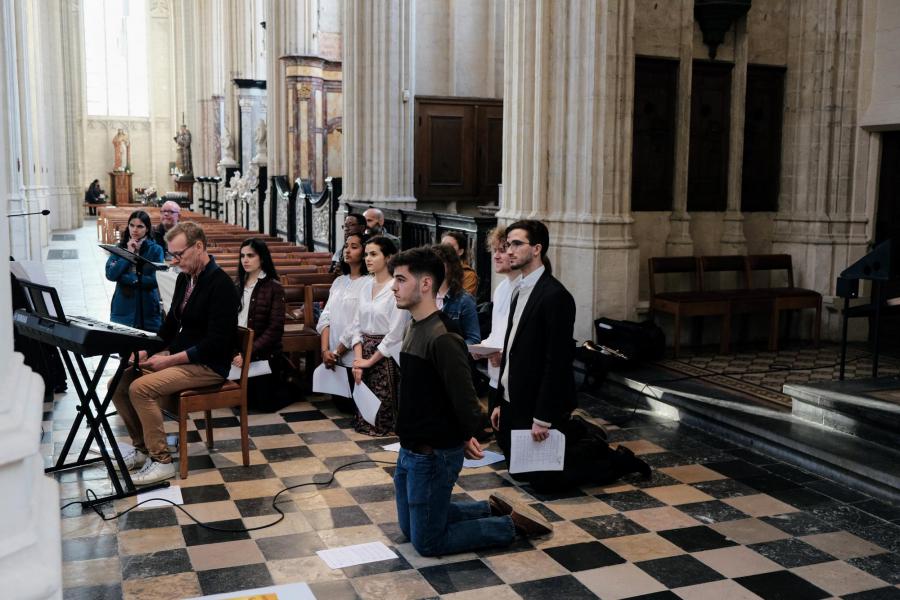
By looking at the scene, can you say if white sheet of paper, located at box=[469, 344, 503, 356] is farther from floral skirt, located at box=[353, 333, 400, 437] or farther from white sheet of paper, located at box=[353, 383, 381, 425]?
white sheet of paper, located at box=[353, 383, 381, 425]

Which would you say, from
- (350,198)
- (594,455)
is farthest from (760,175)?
(350,198)

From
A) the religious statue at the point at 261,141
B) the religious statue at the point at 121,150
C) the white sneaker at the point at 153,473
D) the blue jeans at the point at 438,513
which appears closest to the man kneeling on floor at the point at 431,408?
the blue jeans at the point at 438,513

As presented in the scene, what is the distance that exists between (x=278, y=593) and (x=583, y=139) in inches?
227

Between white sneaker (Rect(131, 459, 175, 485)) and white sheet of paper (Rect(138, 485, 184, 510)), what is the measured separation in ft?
0.26

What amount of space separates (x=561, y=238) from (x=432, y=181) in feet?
22.5

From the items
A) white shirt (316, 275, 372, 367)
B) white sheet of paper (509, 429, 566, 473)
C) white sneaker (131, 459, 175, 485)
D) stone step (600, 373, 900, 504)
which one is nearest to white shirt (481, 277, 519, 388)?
white shirt (316, 275, 372, 367)

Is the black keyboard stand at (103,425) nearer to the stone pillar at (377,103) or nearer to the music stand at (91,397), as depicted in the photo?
the music stand at (91,397)

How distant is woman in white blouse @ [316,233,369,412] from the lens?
6.95 m

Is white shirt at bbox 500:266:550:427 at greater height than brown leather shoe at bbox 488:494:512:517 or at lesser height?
greater

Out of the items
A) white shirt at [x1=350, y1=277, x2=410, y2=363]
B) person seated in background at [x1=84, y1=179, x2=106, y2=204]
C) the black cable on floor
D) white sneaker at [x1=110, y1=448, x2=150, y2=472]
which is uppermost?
person seated in background at [x1=84, y1=179, x2=106, y2=204]

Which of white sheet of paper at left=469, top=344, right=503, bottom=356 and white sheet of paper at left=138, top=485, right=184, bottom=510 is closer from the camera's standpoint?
white sheet of paper at left=138, top=485, right=184, bottom=510

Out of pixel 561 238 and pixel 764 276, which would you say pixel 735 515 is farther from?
pixel 764 276

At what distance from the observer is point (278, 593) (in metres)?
3.97

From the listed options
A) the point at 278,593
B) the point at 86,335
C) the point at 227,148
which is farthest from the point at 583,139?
the point at 227,148
